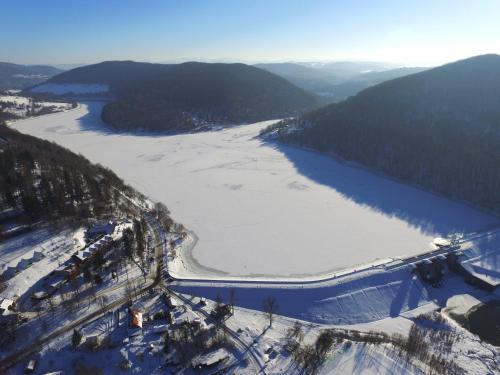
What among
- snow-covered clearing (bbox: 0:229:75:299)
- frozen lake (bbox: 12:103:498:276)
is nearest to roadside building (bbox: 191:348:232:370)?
frozen lake (bbox: 12:103:498:276)

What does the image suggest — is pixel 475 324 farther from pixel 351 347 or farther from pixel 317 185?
pixel 317 185

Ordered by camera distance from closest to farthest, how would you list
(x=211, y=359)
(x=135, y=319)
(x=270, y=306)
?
(x=211, y=359) → (x=135, y=319) → (x=270, y=306)

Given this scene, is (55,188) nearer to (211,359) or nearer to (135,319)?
(135,319)

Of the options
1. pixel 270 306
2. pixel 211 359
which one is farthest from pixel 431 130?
pixel 211 359

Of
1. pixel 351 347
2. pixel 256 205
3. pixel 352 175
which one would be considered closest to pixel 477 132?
pixel 352 175

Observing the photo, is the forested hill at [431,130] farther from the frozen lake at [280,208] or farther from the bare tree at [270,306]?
the bare tree at [270,306]

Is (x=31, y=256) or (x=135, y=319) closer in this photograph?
(x=135, y=319)
